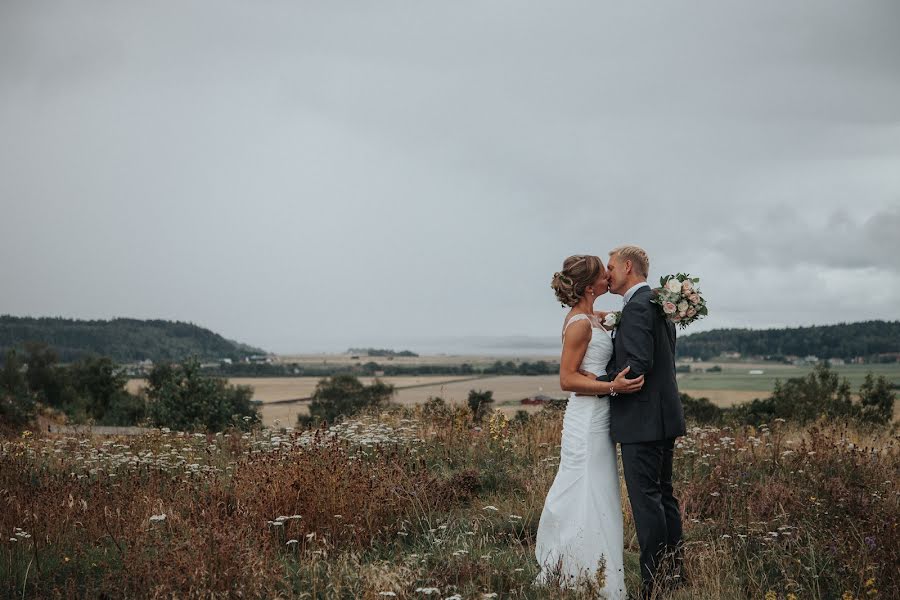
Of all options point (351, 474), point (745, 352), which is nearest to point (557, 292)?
point (351, 474)

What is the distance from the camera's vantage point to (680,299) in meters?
5.57

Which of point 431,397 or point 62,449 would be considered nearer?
point 62,449

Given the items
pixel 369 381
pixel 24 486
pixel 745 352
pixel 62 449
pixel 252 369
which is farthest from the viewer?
pixel 252 369

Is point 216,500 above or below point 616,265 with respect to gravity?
below

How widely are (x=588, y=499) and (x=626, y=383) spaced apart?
3.30 feet

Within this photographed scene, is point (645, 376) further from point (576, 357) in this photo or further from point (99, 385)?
point (99, 385)

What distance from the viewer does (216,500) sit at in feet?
22.5

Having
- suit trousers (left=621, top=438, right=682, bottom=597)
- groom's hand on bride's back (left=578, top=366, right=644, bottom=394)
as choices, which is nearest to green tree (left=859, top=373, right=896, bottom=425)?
suit trousers (left=621, top=438, right=682, bottom=597)

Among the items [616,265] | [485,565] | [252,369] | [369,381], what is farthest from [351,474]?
[252,369]

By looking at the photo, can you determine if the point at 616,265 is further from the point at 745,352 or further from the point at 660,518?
the point at 745,352

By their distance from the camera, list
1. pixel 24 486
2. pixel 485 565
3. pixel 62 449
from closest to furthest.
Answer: pixel 485 565
pixel 24 486
pixel 62 449

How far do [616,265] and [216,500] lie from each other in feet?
14.1

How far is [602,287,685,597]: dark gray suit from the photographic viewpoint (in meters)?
5.56

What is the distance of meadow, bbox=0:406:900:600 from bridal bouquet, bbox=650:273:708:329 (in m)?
1.97
